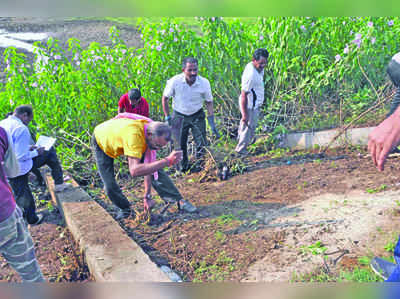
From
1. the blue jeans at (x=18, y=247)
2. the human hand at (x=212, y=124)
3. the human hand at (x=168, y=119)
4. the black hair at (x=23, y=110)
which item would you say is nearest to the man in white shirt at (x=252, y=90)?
the human hand at (x=212, y=124)

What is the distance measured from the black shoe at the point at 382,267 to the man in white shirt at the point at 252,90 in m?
1.55

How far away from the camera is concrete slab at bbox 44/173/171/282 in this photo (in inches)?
97.3

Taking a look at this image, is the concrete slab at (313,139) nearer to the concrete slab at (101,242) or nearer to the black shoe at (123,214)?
the black shoe at (123,214)

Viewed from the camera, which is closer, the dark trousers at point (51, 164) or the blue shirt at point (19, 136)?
the blue shirt at point (19, 136)

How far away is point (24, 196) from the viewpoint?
115 inches

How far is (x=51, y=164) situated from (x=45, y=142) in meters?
0.18

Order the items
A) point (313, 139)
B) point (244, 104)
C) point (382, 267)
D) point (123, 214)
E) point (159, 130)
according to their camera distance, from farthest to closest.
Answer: point (313, 139) < point (244, 104) < point (123, 214) < point (159, 130) < point (382, 267)

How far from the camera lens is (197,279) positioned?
8.32 feet

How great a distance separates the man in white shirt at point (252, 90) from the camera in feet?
10.8

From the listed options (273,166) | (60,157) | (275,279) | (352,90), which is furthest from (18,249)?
(352,90)

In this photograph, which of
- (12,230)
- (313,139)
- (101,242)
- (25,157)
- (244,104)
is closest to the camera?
(12,230)

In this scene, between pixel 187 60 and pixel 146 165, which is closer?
pixel 146 165

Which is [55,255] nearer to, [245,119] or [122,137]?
[122,137]

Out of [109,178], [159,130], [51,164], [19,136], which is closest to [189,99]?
[159,130]
